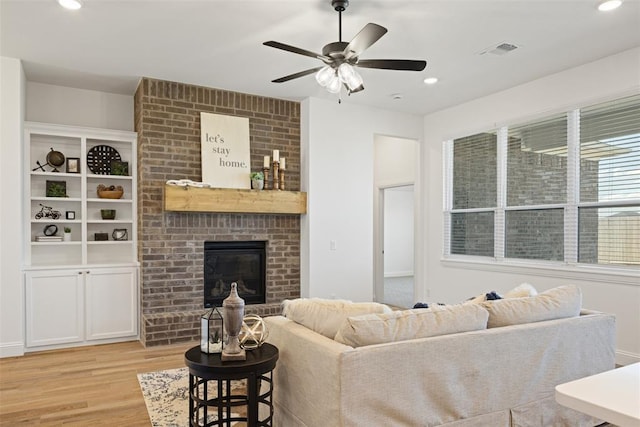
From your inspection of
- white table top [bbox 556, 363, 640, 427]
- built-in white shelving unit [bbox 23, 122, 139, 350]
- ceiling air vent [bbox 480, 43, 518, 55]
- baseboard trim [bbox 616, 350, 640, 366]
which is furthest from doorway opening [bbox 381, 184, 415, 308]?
white table top [bbox 556, 363, 640, 427]

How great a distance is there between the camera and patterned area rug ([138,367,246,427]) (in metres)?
2.93

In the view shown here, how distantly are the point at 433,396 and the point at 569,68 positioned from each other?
3948mm

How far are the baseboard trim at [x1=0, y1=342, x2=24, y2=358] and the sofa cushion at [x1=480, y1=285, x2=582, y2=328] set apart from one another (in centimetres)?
441

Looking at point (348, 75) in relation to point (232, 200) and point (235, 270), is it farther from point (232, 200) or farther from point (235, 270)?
point (235, 270)

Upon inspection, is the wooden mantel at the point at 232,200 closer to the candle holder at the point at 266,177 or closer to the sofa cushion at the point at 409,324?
the candle holder at the point at 266,177

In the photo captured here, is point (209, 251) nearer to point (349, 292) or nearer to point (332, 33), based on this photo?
point (349, 292)

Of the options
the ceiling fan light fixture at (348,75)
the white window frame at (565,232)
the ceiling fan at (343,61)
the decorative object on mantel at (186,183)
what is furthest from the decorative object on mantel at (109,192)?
the white window frame at (565,232)

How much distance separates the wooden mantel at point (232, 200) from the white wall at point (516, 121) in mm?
2071

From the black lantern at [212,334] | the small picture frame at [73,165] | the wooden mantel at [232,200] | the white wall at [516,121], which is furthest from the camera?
the small picture frame at [73,165]

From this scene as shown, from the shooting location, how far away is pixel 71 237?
16.8 ft

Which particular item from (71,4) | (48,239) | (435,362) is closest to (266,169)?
(48,239)

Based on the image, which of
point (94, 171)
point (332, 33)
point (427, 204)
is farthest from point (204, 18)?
point (427, 204)

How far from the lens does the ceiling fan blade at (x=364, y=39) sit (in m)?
2.70

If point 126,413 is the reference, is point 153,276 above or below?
above
